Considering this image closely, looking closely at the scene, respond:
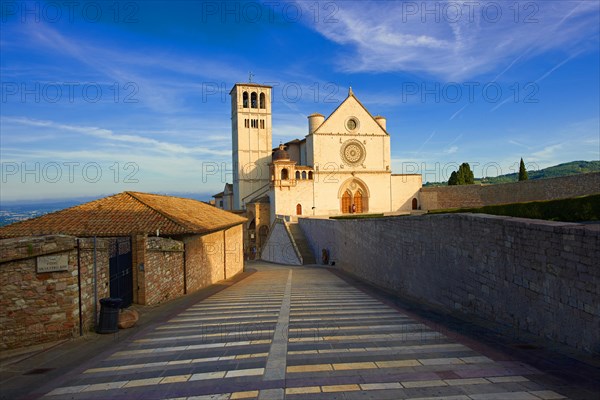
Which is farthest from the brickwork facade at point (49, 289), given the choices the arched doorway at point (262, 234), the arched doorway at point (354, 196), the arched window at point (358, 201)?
the arched window at point (358, 201)

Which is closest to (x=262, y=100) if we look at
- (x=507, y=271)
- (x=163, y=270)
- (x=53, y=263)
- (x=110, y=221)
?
(x=110, y=221)

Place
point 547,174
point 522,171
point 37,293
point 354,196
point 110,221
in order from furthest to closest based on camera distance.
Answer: point 547,174
point 354,196
point 522,171
point 110,221
point 37,293

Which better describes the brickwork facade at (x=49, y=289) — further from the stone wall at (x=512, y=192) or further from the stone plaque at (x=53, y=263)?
the stone wall at (x=512, y=192)

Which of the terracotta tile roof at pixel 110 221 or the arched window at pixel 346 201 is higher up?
the arched window at pixel 346 201

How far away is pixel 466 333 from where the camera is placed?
8.45 m

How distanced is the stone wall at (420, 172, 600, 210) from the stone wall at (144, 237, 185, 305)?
25.0 m

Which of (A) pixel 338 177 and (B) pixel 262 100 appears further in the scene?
(B) pixel 262 100

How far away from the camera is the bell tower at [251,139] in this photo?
196 feet

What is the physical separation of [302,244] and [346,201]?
723 inches

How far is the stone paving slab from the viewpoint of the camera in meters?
5.31

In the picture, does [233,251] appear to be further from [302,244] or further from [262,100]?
[262,100]

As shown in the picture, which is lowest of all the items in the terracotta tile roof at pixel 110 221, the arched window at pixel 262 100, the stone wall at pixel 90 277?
the stone wall at pixel 90 277

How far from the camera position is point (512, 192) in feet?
121

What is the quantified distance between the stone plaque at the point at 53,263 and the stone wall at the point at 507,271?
912cm
